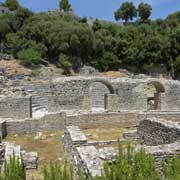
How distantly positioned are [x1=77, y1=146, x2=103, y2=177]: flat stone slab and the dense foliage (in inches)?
1298

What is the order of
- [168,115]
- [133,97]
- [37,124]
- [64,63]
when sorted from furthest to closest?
1. [64,63]
2. [133,97]
3. [168,115]
4. [37,124]

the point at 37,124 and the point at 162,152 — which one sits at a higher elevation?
the point at 162,152

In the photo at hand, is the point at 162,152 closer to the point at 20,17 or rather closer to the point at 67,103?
the point at 67,103

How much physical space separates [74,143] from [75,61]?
35.4 meters


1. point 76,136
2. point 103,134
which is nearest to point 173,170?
point 76,136

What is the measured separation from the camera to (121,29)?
5191 cm

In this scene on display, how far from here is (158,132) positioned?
1134cm

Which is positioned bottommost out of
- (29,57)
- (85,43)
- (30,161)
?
(30,161)

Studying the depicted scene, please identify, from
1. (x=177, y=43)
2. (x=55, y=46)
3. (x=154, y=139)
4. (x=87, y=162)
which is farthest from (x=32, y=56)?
(x=87, y=162)

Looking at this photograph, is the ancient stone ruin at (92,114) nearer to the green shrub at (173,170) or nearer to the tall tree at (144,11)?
the green shrub at (173,170)

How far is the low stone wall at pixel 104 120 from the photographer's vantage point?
54.9ft

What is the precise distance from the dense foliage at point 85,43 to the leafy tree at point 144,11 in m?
12.4

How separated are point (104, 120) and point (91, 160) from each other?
9.28 metres

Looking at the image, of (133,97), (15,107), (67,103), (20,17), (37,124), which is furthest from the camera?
(20,17)
